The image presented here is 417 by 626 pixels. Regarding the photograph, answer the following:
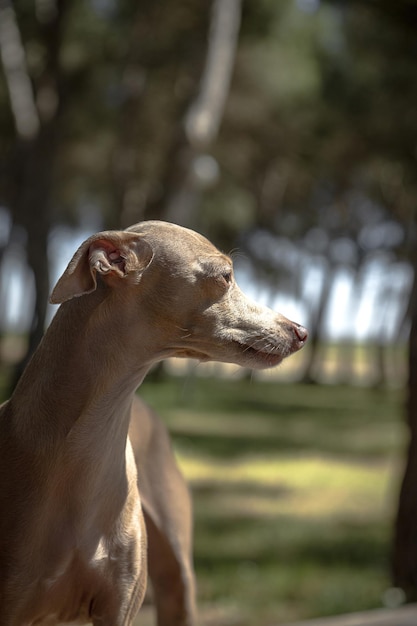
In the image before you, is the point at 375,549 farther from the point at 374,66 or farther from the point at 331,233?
the point at 331,233

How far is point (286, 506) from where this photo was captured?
9.89m

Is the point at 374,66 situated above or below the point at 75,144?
above

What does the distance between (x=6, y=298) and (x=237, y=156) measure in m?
14.7

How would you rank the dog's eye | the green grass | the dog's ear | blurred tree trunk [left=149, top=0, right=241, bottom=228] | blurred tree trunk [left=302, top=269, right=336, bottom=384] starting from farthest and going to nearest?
blurred tree trunk [left=302, top=269, right=336, bottom=384] < blurred tree trunk [left=149, top=0, right=241, bottom=228] < the green grass < the dog's eye < the dog's ear

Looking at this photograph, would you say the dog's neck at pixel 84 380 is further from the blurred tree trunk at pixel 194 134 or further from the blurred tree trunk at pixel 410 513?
the blurred tree trunk at pixel 194 134

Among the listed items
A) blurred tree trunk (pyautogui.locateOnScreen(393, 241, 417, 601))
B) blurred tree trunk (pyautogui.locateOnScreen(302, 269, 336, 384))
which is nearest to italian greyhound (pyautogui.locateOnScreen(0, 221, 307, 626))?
blurred tree trunk (pyautogui.locateOnScreen(393, 241, 417, 601))

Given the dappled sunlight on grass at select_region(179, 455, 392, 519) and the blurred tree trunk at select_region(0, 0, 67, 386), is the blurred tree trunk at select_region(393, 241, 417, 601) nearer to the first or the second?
the dappled sunlight on grass at select_region(179, 455, 392, 519)

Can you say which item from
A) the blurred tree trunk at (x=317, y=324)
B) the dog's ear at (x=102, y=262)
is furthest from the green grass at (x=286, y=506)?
the blurred tree trunk at (x=317, y=324)

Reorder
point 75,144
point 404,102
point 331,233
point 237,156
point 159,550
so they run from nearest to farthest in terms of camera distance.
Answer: point 159,550
point 404,102
point 75,144
point 237,156
point 331,233

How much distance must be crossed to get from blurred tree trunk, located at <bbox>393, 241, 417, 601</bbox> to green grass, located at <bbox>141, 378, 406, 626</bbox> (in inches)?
10.3

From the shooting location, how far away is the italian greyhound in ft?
9.30

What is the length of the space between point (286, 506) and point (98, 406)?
734 cm

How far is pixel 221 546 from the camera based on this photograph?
809 centimetres

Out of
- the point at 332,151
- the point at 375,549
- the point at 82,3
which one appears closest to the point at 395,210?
the point at 332,151
